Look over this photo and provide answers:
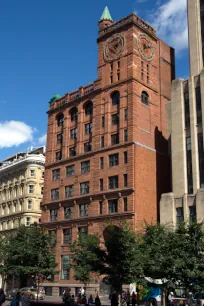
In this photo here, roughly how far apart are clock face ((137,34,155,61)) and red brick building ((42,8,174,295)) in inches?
7.2

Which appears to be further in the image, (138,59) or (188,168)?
(138,59)

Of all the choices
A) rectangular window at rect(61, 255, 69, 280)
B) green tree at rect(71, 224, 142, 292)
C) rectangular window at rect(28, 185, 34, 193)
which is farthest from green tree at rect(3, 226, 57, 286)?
rectangular window at rect(28, 185, 34, 193)

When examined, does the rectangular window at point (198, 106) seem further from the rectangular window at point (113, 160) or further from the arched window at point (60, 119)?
the arched window at point (60, 119)

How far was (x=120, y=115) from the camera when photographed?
63875 millimetres

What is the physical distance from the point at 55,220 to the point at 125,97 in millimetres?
22049

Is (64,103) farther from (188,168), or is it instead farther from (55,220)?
(188,168)

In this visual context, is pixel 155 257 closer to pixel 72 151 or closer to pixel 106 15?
pixel 72 151

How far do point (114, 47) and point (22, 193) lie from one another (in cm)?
3656

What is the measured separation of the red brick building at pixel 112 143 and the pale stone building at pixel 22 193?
1501cm

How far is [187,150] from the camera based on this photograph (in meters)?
57.8

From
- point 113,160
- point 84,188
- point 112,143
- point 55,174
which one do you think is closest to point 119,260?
point 113,160

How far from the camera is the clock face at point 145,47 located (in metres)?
67.6

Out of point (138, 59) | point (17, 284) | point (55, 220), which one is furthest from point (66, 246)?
point (138, 59)

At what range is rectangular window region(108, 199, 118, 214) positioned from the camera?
59822mm
